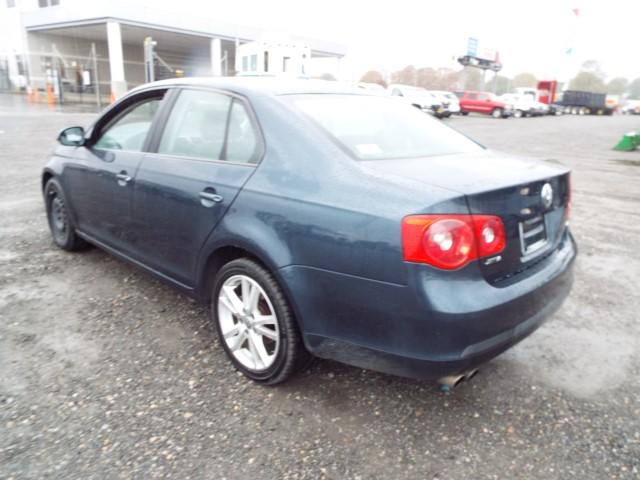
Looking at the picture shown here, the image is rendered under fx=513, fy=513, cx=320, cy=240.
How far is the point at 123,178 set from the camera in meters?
3.44

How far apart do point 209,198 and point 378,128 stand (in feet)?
3.37

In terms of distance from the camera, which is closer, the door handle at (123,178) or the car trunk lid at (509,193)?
the car trunk lid at (509,193)

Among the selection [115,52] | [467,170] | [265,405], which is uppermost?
[115,52]

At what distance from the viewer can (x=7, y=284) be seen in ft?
12.8

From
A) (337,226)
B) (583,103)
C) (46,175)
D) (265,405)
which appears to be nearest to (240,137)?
(337,226)

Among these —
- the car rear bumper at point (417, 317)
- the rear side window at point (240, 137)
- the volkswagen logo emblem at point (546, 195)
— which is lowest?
the car rear bumper at point (417, 317)

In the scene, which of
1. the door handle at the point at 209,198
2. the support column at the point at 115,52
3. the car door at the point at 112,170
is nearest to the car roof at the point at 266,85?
the car door at the point at 112,170

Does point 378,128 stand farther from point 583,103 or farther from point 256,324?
point 583,103

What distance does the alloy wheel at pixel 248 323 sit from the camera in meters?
2.63

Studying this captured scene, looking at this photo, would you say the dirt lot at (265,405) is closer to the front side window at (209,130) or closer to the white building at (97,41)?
the front side window at (209,130)

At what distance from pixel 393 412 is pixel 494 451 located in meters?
0.50

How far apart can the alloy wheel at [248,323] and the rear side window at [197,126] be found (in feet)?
2.50

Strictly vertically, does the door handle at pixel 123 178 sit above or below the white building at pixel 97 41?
below

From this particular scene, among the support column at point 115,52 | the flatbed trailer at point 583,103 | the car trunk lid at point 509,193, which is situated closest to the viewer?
the car trunk lid at point 509,193
